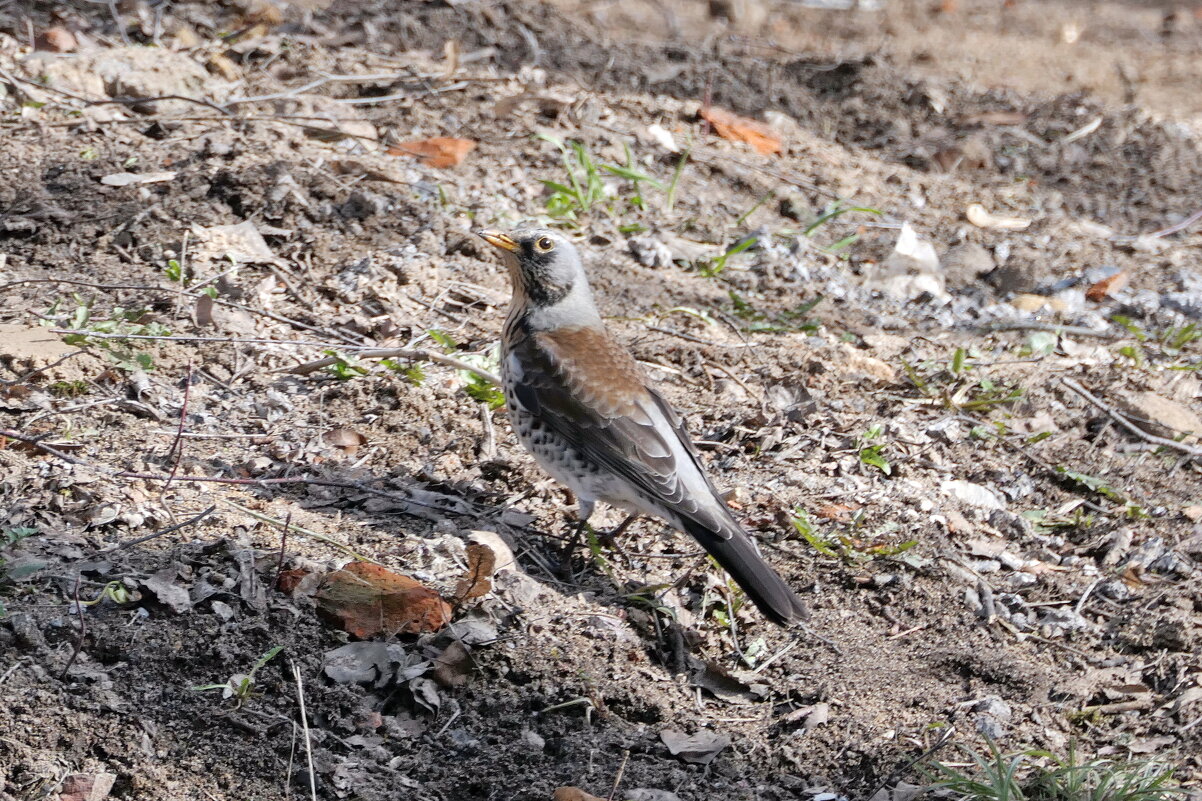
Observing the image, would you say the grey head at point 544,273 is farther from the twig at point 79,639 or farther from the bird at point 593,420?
the twig at point 79,639

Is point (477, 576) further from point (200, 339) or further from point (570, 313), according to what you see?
point (200, 339)

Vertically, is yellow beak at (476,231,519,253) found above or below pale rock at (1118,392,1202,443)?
above

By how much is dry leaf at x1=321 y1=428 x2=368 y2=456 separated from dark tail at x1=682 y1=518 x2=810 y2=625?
1281 mm

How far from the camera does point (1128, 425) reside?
522 centimetres

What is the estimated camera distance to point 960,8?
34.2 feet

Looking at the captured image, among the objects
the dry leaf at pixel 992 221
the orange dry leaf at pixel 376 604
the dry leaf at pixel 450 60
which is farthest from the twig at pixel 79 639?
the dry leaf at pixel 992 221

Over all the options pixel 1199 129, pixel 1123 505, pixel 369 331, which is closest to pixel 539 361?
pixel 369 331

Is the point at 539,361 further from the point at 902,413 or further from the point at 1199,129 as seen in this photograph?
the point at 1199,129

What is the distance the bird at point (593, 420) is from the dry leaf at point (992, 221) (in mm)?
3228

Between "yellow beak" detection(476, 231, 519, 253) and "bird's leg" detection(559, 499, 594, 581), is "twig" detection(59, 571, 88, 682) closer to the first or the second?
"bird's leg" detection(559, 499, 594, 581)

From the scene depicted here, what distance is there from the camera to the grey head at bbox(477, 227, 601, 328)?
180 inches

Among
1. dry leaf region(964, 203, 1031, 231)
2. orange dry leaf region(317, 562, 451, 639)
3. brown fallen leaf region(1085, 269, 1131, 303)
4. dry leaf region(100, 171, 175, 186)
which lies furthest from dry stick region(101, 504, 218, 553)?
dry leaf region(964, 203, 1031, 231)

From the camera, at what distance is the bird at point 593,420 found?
3.96m

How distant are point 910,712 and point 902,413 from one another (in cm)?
175
